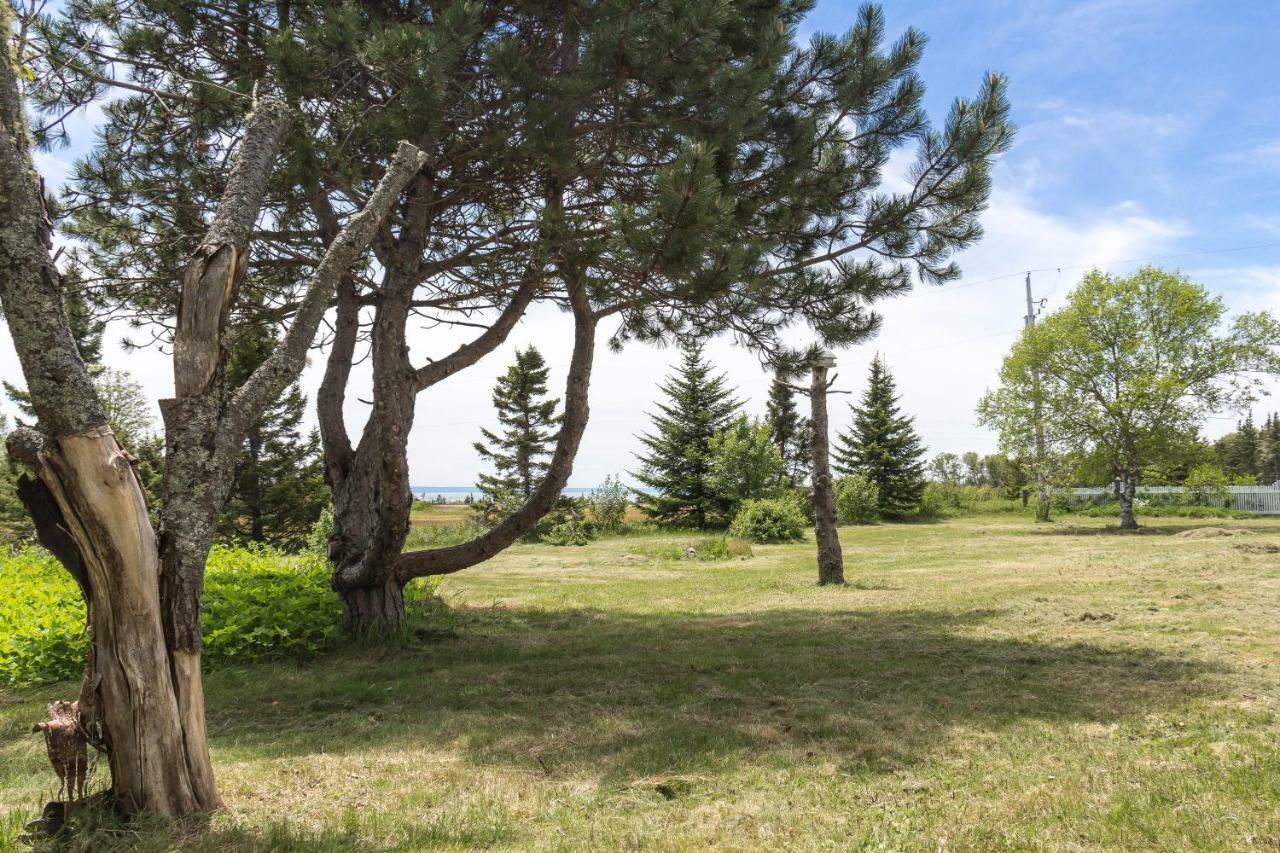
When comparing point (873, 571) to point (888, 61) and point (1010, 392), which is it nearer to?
point (888, 61)

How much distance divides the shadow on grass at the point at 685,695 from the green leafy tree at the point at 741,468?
1749cm

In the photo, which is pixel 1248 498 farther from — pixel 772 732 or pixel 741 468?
pixel 772 732

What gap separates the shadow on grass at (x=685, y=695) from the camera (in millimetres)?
4238

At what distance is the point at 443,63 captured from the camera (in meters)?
5.35

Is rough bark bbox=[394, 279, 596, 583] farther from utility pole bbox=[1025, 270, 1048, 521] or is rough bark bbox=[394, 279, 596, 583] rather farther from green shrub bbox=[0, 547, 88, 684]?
utility pole bbox=[1025, 270, 1048, 521]

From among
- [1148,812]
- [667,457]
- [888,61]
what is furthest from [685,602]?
[667,457]

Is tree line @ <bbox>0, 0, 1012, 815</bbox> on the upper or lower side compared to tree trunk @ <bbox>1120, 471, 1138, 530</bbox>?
upper

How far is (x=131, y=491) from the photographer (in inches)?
113

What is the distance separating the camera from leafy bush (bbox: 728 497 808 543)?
68.5ft

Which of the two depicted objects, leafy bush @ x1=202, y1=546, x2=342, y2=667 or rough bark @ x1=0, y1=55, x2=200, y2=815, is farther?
leafy bush @ x1=202, y1=546, x2=342, y2=667

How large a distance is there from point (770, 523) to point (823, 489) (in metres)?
9.77

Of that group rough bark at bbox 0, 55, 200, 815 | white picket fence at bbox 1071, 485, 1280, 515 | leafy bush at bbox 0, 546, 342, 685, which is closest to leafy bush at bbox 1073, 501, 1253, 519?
white picket fence at bbox 1071, 485, 1280, 515

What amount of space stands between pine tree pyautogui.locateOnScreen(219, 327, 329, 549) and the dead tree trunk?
661 inches

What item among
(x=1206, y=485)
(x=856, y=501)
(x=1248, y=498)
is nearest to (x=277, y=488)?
(x=856, y=501)
